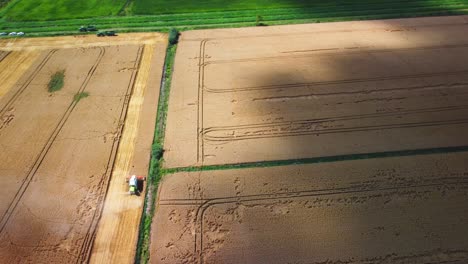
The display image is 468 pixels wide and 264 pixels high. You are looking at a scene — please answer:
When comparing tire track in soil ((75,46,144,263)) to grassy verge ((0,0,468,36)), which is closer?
tire track in soil ((75,46,144,263))

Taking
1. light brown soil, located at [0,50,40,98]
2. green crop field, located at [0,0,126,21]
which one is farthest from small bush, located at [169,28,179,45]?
light brown soil, located at [0,50,40,98]

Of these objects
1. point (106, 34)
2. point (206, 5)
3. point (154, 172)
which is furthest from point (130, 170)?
point (206, 5)

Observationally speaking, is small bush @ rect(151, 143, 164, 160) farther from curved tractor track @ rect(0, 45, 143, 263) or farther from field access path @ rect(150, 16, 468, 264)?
curved tractor track @ rect(0, 45, 143, 263)

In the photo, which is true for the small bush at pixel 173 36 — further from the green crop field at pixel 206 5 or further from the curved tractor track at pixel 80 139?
the green crop field at pixel 206 5

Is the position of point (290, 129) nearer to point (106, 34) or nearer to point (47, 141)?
point (47, 141)

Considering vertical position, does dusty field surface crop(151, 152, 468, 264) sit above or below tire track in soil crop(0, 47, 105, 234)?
below

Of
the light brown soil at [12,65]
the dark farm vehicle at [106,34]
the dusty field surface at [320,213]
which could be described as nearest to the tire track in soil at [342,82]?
the dusty field surface at [320,213]

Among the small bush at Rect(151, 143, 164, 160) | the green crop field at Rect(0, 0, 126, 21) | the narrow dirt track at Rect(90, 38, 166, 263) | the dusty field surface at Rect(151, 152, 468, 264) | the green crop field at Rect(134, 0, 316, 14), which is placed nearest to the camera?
the dusty field surface at Rect(151, 152, 468, 264)
